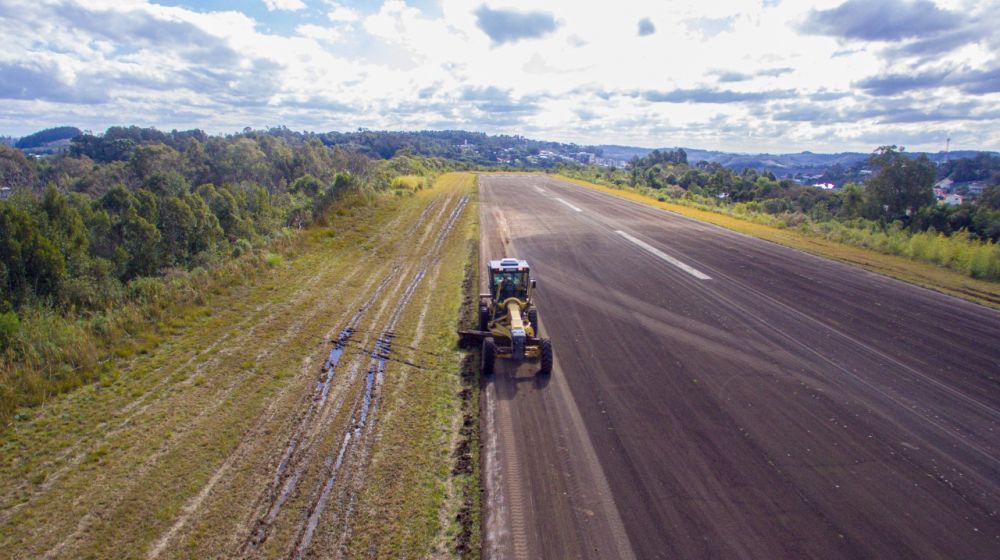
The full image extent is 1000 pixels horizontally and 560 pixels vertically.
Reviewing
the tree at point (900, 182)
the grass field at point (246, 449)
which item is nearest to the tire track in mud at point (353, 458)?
the grass field at point (246, 449)

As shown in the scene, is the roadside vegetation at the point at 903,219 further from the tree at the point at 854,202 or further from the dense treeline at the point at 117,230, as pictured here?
the dense treeline at the point at 117,230

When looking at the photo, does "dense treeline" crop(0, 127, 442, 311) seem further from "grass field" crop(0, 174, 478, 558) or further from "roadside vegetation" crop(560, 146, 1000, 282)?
"roadside vegetation" crop(560, 146, 1000, 282)

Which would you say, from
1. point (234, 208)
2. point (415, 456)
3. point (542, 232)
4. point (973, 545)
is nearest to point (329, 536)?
point (415, 456)

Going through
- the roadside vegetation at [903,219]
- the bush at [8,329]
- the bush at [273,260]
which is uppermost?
the roadside vegetation at [903,219]

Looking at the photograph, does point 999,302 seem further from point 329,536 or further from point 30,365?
point 30,365

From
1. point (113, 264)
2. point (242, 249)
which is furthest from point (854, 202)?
point (113, 264)

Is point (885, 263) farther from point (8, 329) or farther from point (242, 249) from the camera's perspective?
point (8, 329)

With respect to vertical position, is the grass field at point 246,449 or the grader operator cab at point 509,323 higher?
the grader operator cab at point 509,323

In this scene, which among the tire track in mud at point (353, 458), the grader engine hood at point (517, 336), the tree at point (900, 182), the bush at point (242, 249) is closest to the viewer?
the tire track in mud at point (353, 458)
